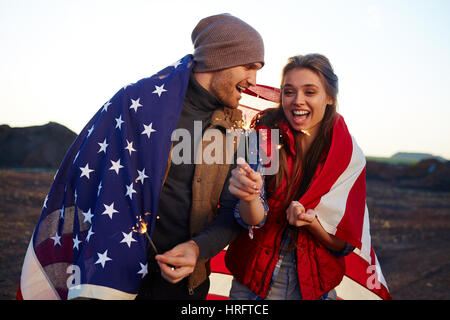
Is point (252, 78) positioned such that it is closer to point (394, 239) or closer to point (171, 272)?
point (171, 272)

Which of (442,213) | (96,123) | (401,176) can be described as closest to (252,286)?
(96,123)

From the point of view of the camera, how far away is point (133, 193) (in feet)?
7.25

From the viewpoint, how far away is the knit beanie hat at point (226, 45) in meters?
2.45

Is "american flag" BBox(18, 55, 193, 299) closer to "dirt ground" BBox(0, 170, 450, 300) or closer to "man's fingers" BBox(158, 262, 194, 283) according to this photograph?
"man's fingers" BBox(158, 262, 194, 283)

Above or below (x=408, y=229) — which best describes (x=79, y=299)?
above

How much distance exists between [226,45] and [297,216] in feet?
4.01

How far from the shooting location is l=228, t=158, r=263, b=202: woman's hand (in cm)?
186

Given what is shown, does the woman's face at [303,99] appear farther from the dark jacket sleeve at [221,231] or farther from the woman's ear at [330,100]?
the dark jacket sleeve at [221,231]

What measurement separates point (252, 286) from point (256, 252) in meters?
0.22

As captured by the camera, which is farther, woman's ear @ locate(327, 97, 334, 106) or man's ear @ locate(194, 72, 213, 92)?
woman's ear @ locate(327, 97, 334, 106)

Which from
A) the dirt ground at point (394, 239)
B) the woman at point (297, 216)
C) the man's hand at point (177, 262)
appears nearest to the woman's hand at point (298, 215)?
the woman at point (297, 216)

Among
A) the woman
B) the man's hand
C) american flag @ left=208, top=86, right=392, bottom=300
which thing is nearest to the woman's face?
the woman

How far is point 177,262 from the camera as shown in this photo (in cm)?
182

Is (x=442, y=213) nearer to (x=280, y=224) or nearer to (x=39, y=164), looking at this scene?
(x=280, y=224)
